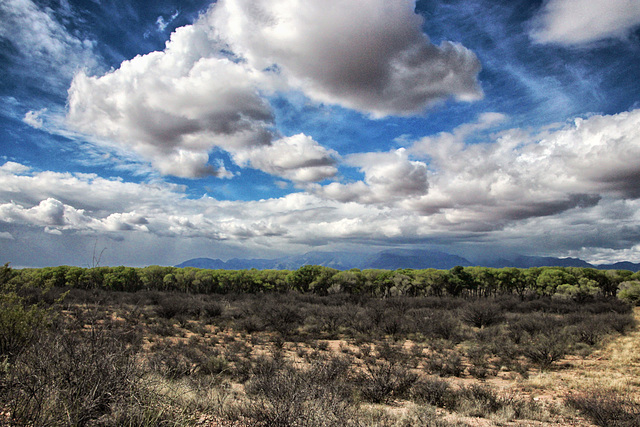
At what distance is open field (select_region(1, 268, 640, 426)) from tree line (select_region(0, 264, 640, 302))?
101ft

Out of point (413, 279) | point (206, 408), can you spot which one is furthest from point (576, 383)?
point (413, 279)

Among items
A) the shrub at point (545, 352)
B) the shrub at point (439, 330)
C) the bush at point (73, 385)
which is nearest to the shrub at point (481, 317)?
the shrub at point (439, 330)

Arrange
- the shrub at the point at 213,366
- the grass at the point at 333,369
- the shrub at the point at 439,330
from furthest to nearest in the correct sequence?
1. the shrub at the point at 439,330
2. the shrub at the point at 213,366
3. the grass at the point at 333,369

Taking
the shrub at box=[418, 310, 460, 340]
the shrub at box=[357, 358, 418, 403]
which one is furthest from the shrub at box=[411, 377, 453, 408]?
the shrub at box=[418, 310, 460, 340]

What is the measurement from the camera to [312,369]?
1180cm

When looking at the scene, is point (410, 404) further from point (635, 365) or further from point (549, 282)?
point (549, 282)

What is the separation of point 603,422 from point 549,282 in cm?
6651

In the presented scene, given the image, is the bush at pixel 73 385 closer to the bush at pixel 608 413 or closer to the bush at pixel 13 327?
the bush at pixel 13 327

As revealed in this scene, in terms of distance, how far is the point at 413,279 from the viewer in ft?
227

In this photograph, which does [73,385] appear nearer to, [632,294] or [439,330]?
[439,330]

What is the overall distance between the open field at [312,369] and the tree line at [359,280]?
30.8 meters

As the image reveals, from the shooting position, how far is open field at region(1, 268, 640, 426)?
559cm

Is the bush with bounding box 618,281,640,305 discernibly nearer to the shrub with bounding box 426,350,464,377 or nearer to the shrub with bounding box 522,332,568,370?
the shrub with bounding box 522,332,568,370

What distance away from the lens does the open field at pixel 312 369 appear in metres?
5.59
